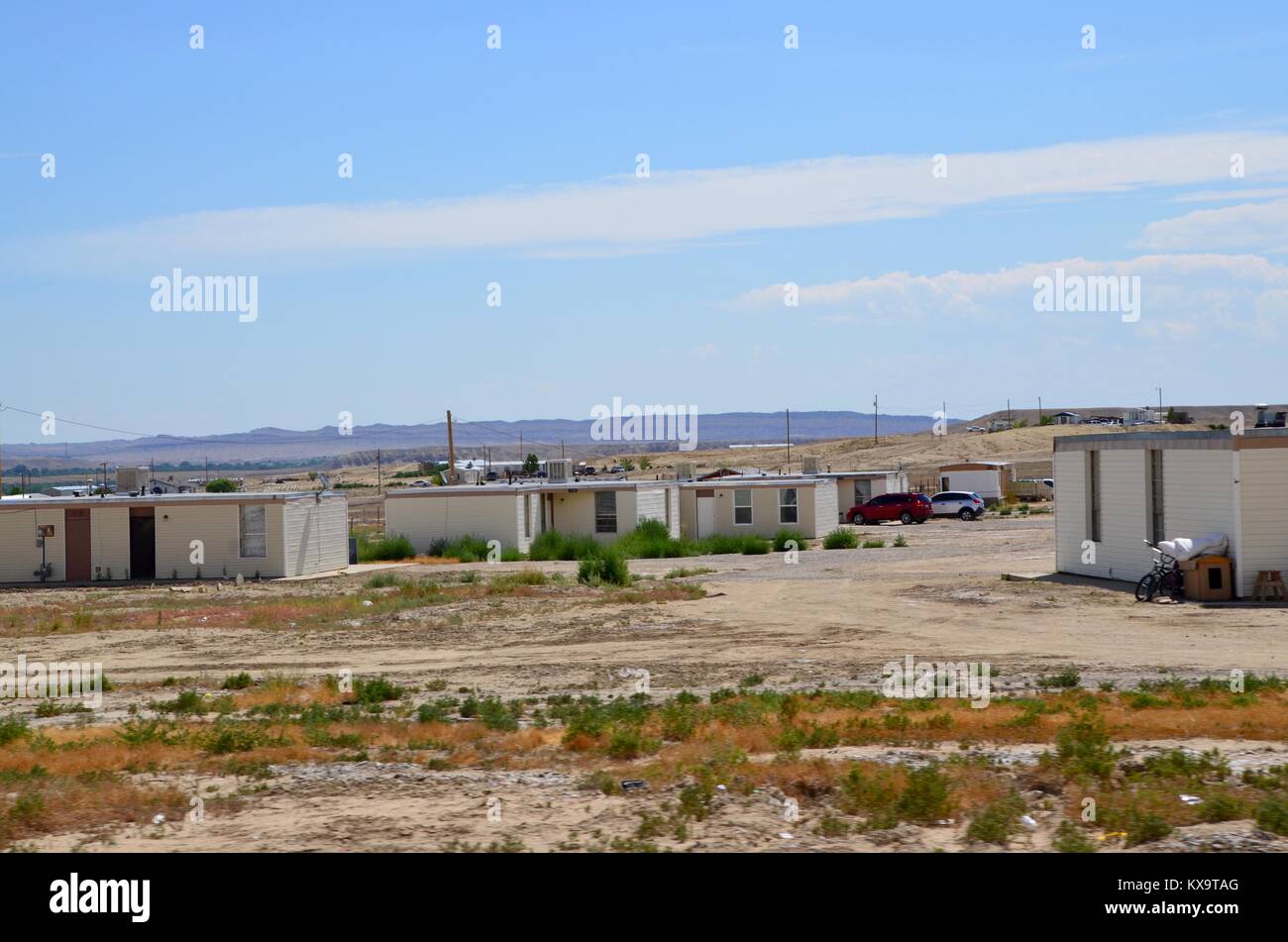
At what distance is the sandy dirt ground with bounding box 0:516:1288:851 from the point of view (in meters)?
10.1

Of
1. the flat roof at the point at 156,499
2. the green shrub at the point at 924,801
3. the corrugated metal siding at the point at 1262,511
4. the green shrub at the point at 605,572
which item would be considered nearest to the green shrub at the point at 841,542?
the green shrub at the point at 605,572

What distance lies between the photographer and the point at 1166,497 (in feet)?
93.5

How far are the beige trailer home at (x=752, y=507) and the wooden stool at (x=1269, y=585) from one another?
2675cm

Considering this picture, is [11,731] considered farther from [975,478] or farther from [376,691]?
[975,478]

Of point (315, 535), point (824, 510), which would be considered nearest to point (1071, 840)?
point (315, 535)

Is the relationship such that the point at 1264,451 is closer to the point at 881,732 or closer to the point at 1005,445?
the point at 881,732

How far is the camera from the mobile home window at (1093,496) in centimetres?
3156

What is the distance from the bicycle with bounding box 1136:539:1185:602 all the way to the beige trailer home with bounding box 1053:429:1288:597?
3.45 ft

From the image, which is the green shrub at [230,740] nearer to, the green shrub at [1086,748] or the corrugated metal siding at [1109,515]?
the green shrub at [1086,748]

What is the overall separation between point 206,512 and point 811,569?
60.1ft

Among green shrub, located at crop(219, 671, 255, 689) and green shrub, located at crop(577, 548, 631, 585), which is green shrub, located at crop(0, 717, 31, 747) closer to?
green shrub, located at crop(219, 671, 255, 689)

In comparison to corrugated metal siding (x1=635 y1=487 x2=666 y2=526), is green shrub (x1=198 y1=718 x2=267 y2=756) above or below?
below

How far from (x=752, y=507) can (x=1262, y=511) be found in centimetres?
2794

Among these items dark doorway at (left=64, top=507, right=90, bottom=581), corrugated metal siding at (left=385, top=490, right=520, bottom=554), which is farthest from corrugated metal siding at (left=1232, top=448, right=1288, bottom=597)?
dark doorway at (left=64, top=507, right=90, bottom=581)
